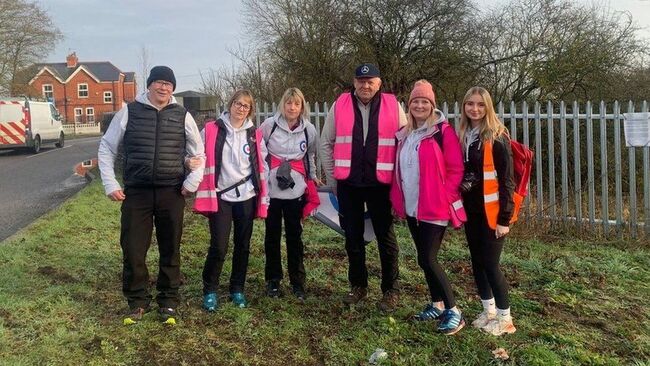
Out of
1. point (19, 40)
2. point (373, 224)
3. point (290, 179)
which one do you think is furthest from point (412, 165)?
point (19, 40)

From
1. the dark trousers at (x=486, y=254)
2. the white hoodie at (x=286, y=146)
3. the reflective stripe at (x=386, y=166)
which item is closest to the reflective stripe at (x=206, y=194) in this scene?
the white hoodie at (x=286, y=146)

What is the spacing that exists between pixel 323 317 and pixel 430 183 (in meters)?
1.36

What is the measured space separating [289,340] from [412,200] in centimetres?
131

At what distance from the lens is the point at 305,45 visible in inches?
617

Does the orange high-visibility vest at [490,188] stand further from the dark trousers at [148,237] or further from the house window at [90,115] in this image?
the house window at [90,115]

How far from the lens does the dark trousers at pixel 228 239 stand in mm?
4199

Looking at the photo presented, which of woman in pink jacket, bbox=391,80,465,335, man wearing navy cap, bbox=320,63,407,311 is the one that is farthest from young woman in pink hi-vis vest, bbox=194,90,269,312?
woman in pink jacket, bbox=391,80,465,335

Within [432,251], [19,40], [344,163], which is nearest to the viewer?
[432,251]

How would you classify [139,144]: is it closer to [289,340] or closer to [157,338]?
[157,338]

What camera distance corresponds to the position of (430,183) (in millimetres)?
3602

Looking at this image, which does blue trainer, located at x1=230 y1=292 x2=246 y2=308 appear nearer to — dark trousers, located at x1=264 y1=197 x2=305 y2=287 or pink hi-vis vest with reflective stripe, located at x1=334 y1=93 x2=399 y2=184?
dark trousers, located at x1=264 y1=197 x2=305 y2=287

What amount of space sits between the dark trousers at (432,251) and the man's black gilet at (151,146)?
6.00 ft

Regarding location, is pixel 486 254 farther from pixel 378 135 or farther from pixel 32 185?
pixel 32 185

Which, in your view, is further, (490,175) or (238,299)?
(238,299)
